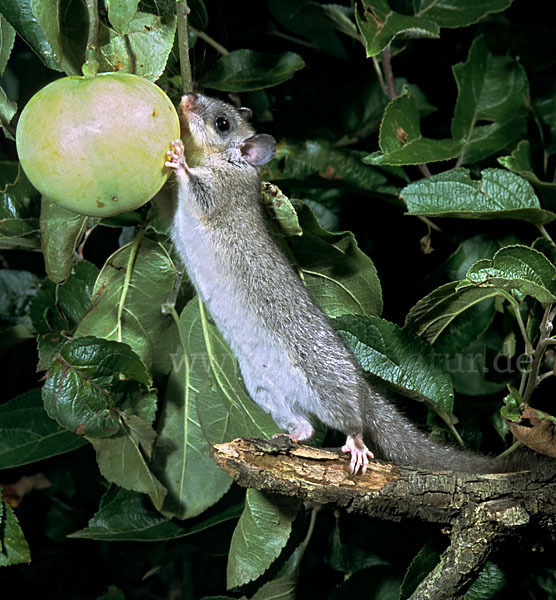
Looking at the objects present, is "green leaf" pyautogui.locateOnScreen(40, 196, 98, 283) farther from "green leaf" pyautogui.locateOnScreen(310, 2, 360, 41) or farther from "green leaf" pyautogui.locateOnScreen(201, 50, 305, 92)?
"green leaf" pyautogui.locateOnScreen(310, 2, 360, 41)

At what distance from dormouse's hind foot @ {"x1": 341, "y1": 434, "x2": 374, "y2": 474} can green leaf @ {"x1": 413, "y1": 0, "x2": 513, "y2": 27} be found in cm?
119

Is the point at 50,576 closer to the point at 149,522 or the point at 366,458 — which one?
the point at 149,522

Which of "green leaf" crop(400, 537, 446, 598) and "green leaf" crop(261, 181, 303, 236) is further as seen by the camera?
"green leaf" crop(400, 537, 446, 598)

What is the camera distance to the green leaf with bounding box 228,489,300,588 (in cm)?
182

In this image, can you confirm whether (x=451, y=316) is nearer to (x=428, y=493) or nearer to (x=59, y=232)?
(x=428, y=493)

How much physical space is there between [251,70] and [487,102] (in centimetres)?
75

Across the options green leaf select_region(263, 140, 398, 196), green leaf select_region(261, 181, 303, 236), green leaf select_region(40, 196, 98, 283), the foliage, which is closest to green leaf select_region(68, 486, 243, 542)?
the foliage

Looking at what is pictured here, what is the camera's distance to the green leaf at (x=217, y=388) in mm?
1953

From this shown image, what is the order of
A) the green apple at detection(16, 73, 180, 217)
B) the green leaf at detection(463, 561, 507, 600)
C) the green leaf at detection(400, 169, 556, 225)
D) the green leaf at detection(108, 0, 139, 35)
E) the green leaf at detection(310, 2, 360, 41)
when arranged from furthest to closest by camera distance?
the green leaf at detection(310, 2, 360, 41) → the green leaf at detection(463, 561, 507, 600) → the green leaf at detection(400, 169, 556, 225) → the green leaf at detection(108, 0, 139, 35) → the green apple at detection(16, 73, 180, 217)

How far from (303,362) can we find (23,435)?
91cm

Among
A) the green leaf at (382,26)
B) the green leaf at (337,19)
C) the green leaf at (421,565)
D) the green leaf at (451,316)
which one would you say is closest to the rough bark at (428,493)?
the green leaf at (421,565)

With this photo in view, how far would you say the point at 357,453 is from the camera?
5.32 ft

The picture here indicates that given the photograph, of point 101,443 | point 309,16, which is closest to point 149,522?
point 101,443

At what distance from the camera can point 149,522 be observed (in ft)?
6.69
